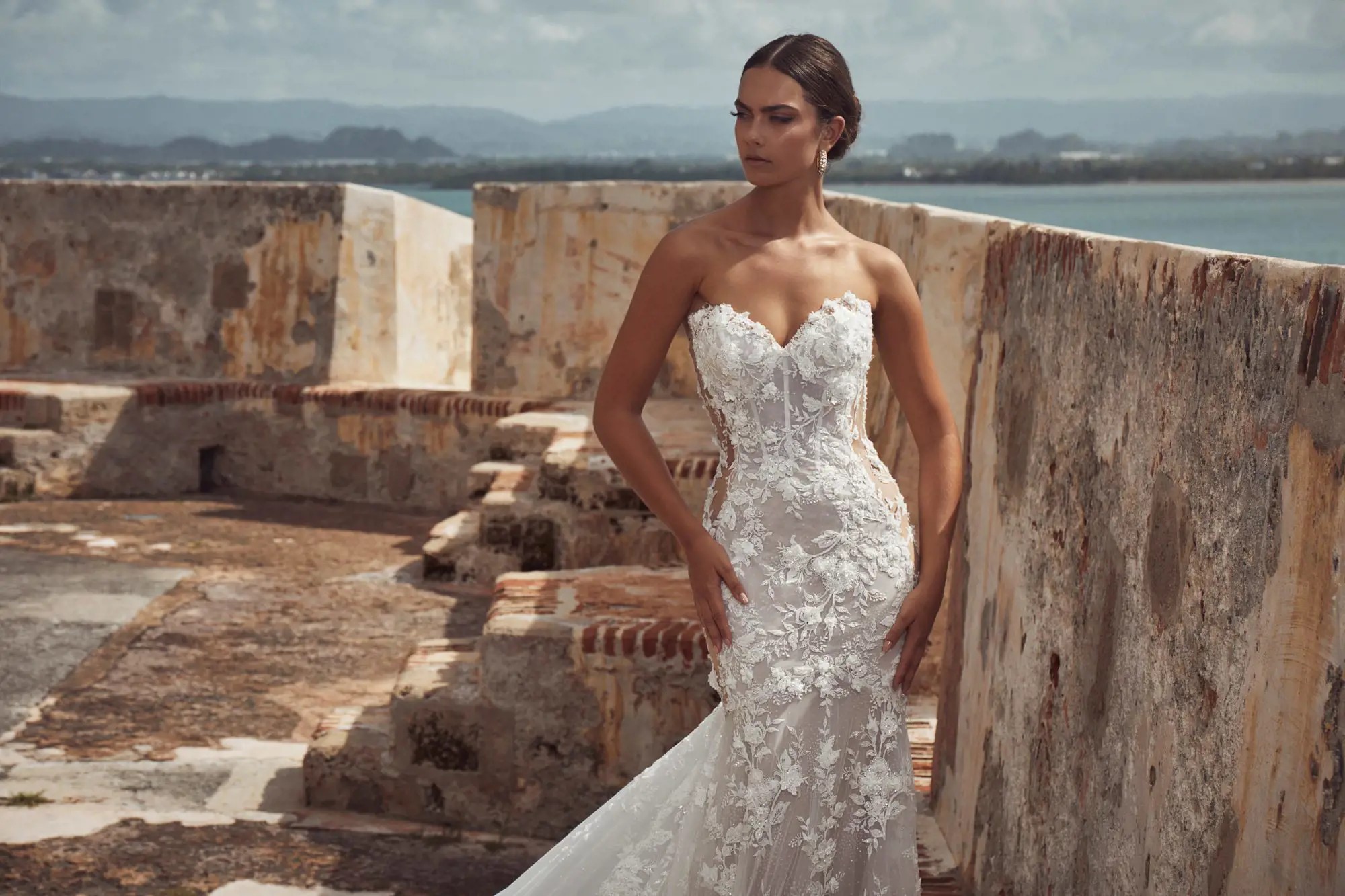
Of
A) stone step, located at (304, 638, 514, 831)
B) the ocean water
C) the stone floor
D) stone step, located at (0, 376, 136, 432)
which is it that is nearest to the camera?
the stone floor

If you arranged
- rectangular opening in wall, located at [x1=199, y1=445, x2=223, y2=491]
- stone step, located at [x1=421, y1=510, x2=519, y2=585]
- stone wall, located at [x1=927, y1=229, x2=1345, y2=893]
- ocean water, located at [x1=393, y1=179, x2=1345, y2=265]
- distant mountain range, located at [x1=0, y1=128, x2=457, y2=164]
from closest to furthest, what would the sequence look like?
1. stone wall, located at [x1=927, y1=229, x2=1345, y2=893]
2. stone step, located at [x1=421, y1=510, x2=519, y2=585]
3. rectangular opening in wall, located at [x1=199, y1=445, x2=223, y2=491]
4. ocean water, located at [x1=393, y1=179, x2=1345, y2=265]
5. distant mountain range, located at [x1=0, y1=128, x2=457, y2=164]

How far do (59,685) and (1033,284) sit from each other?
4.14m

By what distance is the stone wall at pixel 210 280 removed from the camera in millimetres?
9758

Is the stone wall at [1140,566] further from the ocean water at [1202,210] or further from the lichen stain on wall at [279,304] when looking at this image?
the lichen stain on wall at [279,304]

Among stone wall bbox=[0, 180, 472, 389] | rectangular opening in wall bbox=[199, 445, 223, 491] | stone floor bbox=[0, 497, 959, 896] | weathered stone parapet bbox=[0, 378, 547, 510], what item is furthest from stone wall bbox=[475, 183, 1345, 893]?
rectangular opening in wall bbox=[199, 445, 223, 491]

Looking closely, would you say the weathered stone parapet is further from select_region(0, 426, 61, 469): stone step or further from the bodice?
the bodice

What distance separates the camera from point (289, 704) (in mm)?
5605

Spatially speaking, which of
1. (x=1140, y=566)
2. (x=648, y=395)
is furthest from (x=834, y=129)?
(x=1140, y=566)

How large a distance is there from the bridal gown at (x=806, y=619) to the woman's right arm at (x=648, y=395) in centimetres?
3

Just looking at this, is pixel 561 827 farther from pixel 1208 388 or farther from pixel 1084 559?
pixel 1208 388

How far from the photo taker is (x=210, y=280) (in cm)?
991

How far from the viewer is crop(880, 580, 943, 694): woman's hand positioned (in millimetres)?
2459

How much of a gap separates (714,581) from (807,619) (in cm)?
15

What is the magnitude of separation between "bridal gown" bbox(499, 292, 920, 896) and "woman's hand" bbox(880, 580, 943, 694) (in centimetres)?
1
